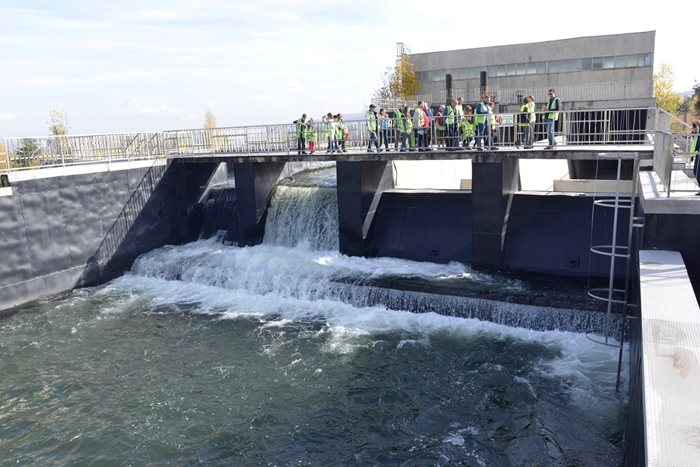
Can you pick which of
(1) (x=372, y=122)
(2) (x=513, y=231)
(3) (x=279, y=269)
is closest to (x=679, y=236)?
(2) (x=513, y=231)

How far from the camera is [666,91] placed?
5066cm

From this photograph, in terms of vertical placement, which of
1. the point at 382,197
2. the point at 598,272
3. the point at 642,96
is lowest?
the point at 598,272

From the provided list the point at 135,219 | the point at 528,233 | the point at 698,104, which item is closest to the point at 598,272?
the point at 528,233

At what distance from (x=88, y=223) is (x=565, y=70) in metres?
31.7

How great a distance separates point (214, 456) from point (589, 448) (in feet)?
18.0

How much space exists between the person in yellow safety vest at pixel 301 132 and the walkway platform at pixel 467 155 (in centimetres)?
72

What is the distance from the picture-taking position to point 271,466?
26.6 ft

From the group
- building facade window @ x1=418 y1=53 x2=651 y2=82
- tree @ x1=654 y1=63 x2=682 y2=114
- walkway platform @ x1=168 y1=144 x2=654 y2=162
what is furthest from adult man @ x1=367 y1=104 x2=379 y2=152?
tree @ x1=654 y1=63 x2=682 y2=114

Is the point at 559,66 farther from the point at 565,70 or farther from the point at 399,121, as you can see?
the point at 399,121

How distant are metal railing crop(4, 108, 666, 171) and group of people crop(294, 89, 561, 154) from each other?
3 centimetres

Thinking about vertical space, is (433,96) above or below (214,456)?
above

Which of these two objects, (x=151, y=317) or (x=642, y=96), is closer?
(x=151, y=317)

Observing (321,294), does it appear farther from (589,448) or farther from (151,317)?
(589,448)

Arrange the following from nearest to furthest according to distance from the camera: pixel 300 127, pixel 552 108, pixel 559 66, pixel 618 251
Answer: pixel 618 251, pixel 552 108, pixel 300 127, pixel 559 66
